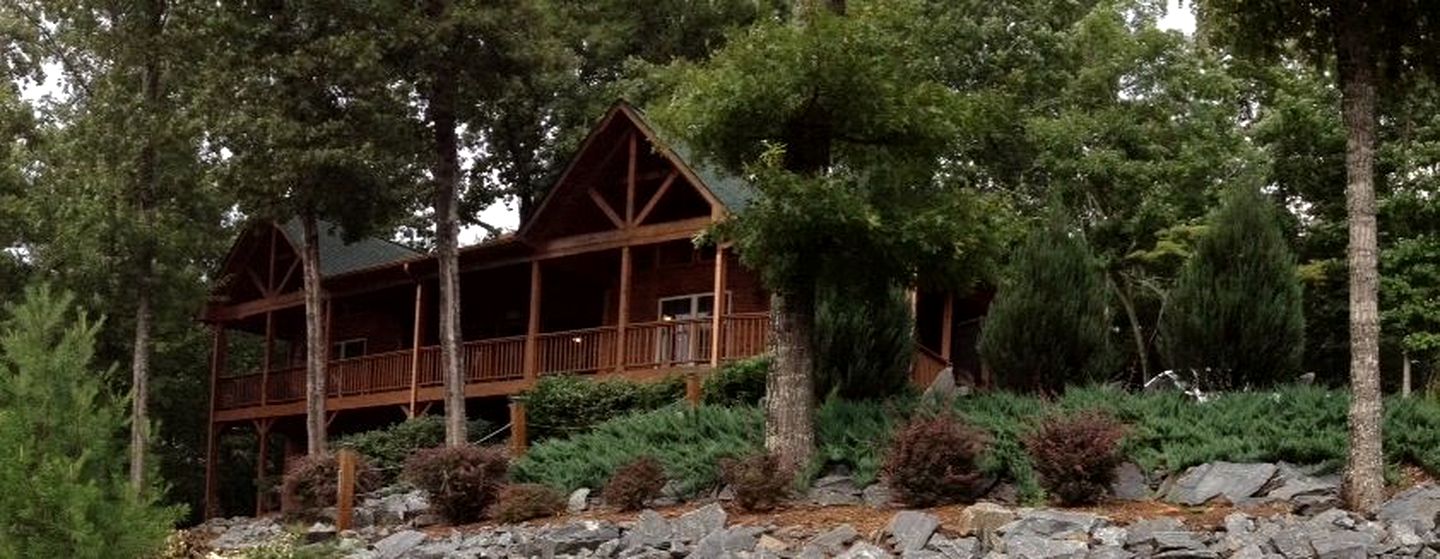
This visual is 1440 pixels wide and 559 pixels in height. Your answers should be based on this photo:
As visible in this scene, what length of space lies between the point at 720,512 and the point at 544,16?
13.7 m

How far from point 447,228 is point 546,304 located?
485 cm

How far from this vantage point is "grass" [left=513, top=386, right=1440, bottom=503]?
1288 cm

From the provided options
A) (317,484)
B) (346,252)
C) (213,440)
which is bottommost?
(213,440)

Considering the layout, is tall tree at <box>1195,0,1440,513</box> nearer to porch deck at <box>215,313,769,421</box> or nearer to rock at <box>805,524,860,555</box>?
rock at <box>805,524,860,555</box>

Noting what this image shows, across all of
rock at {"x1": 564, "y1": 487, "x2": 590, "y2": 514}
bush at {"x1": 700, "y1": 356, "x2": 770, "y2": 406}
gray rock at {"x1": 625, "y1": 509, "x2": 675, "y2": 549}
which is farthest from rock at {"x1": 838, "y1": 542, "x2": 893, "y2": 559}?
bush at {"x1": 700, "y1": 356, "x2": 770, "y2": 406}

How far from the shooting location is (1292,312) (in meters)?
15.7

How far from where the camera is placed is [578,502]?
1548 cm

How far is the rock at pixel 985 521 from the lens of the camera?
1198 centimetres

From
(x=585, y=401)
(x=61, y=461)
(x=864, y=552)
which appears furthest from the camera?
(x=585, y=401)

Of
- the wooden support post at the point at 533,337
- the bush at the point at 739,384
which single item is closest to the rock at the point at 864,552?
the bush at the point at 739,384

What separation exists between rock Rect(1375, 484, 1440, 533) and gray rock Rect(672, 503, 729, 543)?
201 inches

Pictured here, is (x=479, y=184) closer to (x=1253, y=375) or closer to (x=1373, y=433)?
(x=1253, y=375)

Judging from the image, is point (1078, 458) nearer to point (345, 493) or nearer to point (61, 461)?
point (61, 461)

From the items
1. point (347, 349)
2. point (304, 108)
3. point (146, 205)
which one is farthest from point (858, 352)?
point (347, 349)
